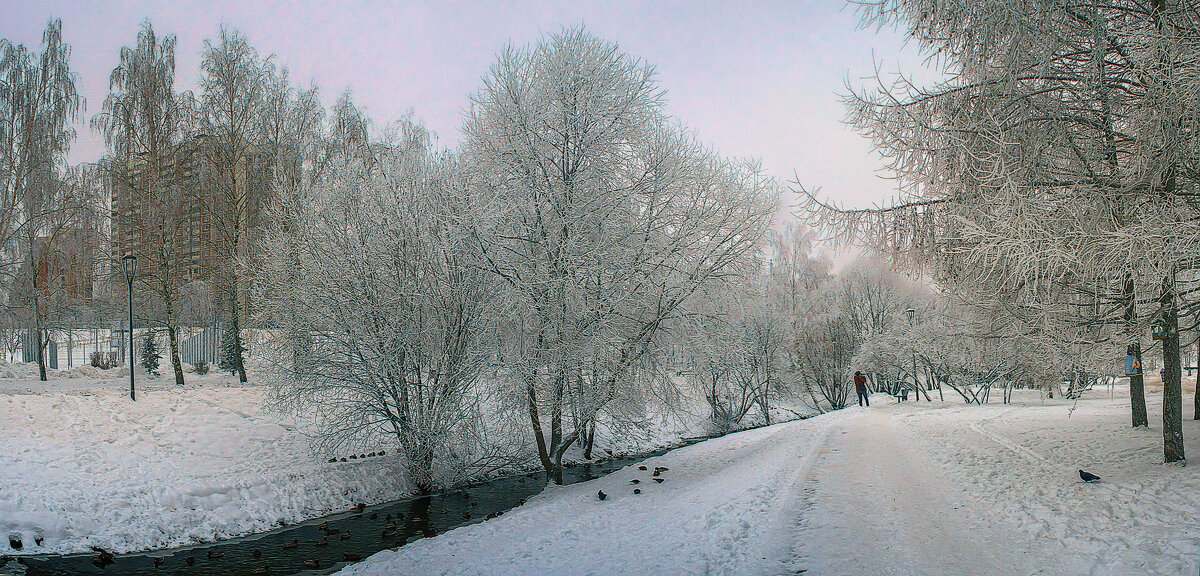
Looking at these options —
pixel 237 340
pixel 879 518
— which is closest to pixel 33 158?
pixel 237 340

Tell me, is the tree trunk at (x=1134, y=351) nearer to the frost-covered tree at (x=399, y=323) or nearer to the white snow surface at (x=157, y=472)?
the frost-covered tree at (x=399, y=323)

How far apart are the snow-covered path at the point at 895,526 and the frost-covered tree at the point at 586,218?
386 cm

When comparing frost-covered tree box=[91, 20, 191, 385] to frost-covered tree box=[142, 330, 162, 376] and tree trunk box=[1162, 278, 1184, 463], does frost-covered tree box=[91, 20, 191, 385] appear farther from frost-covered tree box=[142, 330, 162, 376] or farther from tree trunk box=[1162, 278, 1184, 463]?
tree trunk box=[1162, 278, 1184, 463]

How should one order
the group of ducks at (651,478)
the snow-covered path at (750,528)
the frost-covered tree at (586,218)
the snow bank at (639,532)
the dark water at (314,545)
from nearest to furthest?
the snow-covered path at (750,528)
the snow bank at (639,532)
the dark water at (314,545)
the group of ducks at (651,478)
the frost-covered tree at (586,218)

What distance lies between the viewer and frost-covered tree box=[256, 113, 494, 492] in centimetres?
1180

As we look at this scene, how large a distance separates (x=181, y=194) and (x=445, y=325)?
13.0 m

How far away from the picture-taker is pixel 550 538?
7965mm

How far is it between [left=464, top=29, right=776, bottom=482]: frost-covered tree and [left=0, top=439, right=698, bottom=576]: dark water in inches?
81.5

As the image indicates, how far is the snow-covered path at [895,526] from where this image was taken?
18.0ft

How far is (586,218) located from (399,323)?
13.2ft

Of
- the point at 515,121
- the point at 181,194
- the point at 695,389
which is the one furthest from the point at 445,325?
the point at 181,194

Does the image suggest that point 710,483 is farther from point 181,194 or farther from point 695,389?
point 181,194

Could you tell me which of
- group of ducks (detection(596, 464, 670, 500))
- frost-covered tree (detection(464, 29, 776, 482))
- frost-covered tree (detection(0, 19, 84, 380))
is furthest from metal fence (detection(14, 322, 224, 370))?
group of ducks (detection(596, 464, 670, 500))

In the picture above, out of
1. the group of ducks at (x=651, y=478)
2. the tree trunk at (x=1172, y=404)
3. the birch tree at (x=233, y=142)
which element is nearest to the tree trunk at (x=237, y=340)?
the birch tree at (x=233, y=142)
